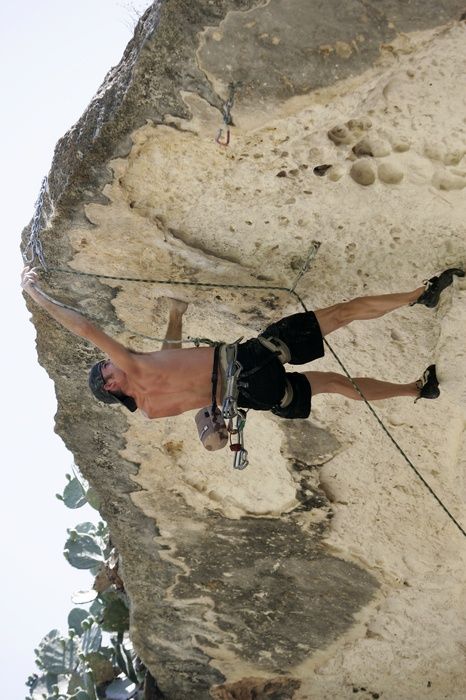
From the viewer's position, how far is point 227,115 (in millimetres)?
3438

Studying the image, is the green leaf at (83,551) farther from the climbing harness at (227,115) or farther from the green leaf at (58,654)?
the climbing harness at (227,115)

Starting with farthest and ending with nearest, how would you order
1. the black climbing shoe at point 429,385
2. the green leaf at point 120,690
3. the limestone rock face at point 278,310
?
1. the green leaf at point 120,690
2. the black climbing shoe at point 429,385
3. the limestone rock face at point 278,310

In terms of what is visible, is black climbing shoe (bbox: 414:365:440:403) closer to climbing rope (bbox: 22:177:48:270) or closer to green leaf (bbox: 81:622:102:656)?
→ climbing rope (bbox: 22:177:48:270)

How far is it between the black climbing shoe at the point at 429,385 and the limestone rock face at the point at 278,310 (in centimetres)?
5

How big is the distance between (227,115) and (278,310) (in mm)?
1089

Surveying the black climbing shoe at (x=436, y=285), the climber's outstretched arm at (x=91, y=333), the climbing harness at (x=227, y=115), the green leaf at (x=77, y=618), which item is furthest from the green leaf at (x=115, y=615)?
the climbing harness at (x=227, y=115)

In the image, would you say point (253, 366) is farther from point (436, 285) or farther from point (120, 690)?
point (120, 690)

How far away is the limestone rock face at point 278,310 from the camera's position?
10.8 feet

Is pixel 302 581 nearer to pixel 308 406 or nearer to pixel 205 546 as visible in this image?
pixel 205 546

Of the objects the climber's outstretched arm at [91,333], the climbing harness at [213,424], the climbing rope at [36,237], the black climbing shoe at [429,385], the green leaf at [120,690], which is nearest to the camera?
the climber's outstretched arm at [91,333]

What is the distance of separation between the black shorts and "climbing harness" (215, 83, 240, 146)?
2.45ft

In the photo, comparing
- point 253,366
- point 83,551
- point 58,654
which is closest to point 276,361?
point 253,366

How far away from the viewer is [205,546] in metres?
5.21

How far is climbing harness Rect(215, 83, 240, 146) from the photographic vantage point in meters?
3.37
